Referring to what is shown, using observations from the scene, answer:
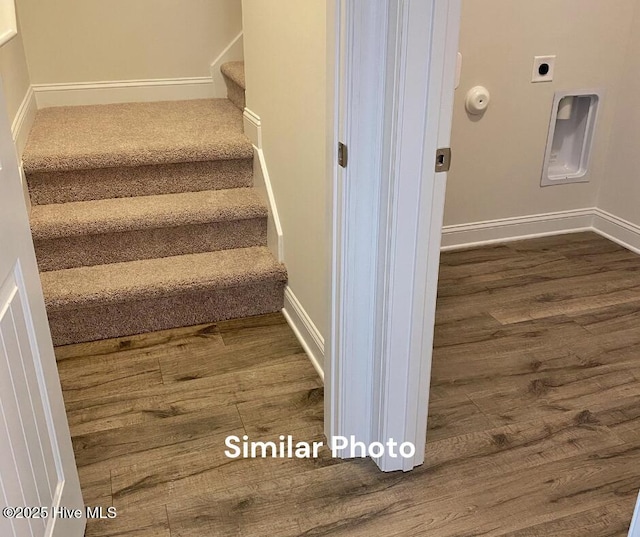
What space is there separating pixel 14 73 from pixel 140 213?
90cm

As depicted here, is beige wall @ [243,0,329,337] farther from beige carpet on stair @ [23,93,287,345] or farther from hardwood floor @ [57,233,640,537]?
hardwood floor @ [57,233,640,537]

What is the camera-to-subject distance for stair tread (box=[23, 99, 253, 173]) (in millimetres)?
2645

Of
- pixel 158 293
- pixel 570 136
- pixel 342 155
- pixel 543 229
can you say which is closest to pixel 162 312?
pixel 158 293

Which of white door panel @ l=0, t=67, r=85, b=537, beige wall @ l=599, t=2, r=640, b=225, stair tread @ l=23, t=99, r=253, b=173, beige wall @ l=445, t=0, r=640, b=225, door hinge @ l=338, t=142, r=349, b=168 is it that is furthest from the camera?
beige wall @ l=599, t=2, r=640, b=225

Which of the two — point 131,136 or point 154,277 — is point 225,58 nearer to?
point 131,136

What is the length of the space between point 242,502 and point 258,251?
121 cm

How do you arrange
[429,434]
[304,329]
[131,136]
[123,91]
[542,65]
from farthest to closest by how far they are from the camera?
1. [123,91]
2. [542,65]
3. [131,136]
4. [304,329]
5. [429,434]

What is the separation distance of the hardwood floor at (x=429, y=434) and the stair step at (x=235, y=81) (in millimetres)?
1230

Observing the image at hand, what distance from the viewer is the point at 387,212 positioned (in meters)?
1.56

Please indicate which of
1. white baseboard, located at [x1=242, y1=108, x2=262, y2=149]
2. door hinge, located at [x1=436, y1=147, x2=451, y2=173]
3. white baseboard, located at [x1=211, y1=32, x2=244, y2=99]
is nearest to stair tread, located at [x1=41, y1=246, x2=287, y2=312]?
white baseboard, located at [x1=242, y1=108, x2=262, y2=149]

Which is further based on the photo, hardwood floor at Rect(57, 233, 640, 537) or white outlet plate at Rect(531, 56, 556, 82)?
white outlet plate at Rect(531, 56, 556, 82)

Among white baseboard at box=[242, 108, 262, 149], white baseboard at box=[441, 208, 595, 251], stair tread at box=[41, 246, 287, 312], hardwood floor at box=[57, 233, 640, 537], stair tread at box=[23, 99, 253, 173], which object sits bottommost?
hardwood floor at box=[57, 233, 640, 537]

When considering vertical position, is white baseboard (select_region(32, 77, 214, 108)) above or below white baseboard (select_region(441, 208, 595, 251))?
above

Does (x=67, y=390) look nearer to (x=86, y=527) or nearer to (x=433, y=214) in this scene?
(x=86, y=527)
